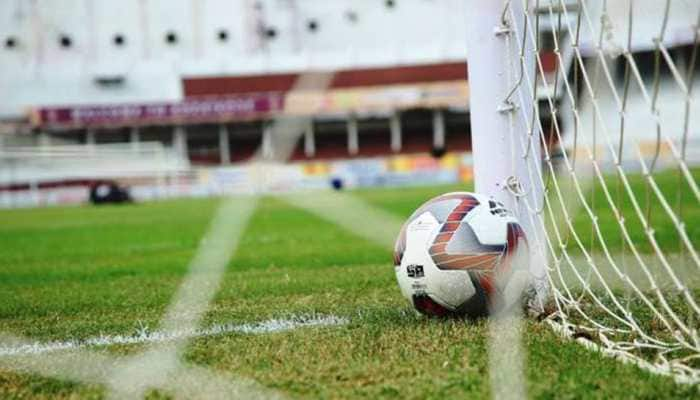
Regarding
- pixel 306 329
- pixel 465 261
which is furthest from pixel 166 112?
pixel 465 261

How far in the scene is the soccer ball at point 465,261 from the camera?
3172 mm

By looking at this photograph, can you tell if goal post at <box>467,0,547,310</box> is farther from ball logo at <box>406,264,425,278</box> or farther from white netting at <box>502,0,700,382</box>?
ball logo at <box>406,264,425,278</box>

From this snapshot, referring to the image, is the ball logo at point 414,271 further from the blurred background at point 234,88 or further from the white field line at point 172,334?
the blurred background at point 234,88

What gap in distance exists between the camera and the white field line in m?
3.17

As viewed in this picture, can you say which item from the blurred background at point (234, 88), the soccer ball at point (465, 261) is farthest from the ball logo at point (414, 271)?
the blurred background at point (234, 88)

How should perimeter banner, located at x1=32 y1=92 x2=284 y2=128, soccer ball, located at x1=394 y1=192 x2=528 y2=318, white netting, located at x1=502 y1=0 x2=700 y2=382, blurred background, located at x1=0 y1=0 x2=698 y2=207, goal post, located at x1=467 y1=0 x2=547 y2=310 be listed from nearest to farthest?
1. white netting, located at x1=502 y1=0 x2=700 y2=382
2. soccer ball, located at x1=394 y1=192 x2=528 y2=318
3. goal post, located at x1=467 y1=0 x2=547 y2=310
4. blurred background, located at x1=0 y1=0 x2=698 y2=207
5. perimeter banner, located at x1=32 y1=92 x2=284 y2=128

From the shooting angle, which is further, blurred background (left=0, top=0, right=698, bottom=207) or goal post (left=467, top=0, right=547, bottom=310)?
blurred background (left=0, top=0, right=698, bottom=207)

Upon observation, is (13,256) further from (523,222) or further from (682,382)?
(682,382)

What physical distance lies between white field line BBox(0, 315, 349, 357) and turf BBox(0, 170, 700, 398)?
101 millimetres

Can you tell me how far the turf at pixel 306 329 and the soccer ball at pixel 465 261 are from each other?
0.32ft

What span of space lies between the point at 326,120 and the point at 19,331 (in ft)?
125

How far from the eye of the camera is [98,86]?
141ft

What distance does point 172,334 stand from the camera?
3291 millimetres

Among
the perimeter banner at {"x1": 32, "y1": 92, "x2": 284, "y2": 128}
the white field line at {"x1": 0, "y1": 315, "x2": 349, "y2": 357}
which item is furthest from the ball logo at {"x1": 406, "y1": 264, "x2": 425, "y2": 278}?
the perimeter banner at {"x1": 32, "y1": 92, "x2": 284, "y2": 128}
